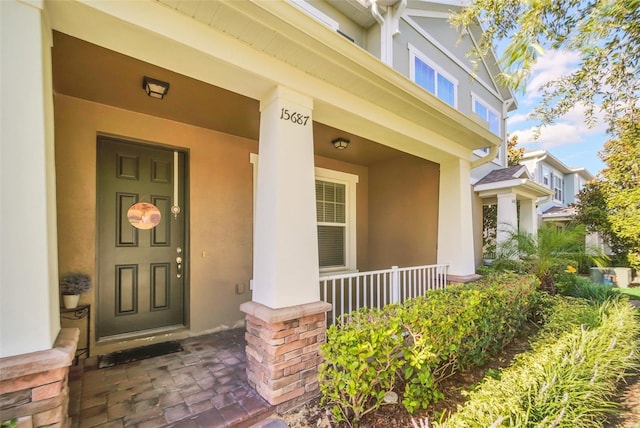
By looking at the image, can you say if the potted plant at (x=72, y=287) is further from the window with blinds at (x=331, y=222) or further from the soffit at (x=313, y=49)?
the window with blinds at (x=331, y=222)

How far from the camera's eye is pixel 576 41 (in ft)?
11.4

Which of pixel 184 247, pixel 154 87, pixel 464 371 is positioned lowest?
pixel 464 371

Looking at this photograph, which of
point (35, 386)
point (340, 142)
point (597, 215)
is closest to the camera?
point (35, 386)

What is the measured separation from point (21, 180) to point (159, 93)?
182 centimetres

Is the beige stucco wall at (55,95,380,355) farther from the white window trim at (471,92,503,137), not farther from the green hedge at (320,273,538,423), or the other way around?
the white window trim at (471,92,503,137)

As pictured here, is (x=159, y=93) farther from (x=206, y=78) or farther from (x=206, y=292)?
(x=206, y=292)

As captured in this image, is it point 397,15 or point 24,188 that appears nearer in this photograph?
point 24,188

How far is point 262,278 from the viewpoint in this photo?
8.72ft

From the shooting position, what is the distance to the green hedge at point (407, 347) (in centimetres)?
222

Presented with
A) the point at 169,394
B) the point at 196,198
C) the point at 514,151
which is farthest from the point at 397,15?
the point at 514,151

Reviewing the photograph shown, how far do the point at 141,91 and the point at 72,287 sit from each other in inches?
87.4

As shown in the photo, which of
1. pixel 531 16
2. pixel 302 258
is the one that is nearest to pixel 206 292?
pixel 302 258

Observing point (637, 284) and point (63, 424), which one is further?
point (637, 284)

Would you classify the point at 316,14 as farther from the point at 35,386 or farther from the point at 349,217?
the point at 35,386
